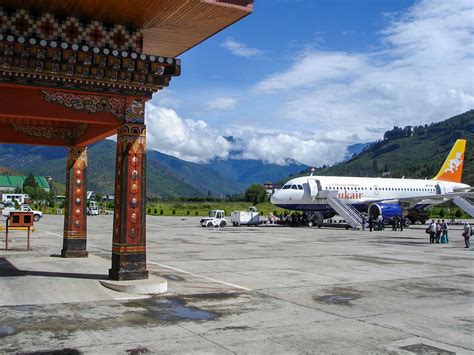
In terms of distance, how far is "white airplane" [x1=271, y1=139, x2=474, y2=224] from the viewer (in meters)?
43.1

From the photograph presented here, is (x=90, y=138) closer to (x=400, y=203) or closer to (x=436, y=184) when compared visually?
(x=400, y=203)

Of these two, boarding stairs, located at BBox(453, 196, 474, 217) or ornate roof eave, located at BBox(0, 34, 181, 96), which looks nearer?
ornate roof eave, located at BBox(0, 34, 181, 96)

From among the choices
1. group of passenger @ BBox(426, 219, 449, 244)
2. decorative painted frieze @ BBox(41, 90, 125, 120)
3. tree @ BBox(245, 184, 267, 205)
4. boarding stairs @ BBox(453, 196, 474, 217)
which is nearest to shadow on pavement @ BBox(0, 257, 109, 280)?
decorative painted frieze @ BBox(41, 90, 125, 120)

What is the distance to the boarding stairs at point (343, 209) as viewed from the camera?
41.2 metres

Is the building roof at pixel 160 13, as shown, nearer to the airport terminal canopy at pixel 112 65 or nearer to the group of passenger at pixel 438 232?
the airport terminal canopy at pixel 112 65

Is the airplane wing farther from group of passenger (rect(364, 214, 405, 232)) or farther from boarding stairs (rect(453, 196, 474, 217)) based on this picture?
group of passenger (rect(364, 214, 405, 232))

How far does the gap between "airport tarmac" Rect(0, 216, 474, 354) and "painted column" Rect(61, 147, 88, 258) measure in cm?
66

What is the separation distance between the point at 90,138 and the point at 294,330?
9.40 m

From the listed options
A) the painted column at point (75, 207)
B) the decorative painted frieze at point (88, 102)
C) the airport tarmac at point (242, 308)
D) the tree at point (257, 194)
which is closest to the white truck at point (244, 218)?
the airport tarmac at point (242, 308)

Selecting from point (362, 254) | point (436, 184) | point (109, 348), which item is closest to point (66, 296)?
point (109, 348)

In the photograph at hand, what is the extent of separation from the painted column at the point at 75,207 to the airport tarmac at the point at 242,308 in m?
0.66

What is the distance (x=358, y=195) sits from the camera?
46375 mm

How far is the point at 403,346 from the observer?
736cm

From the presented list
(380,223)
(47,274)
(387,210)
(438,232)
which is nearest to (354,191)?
(387,210)
